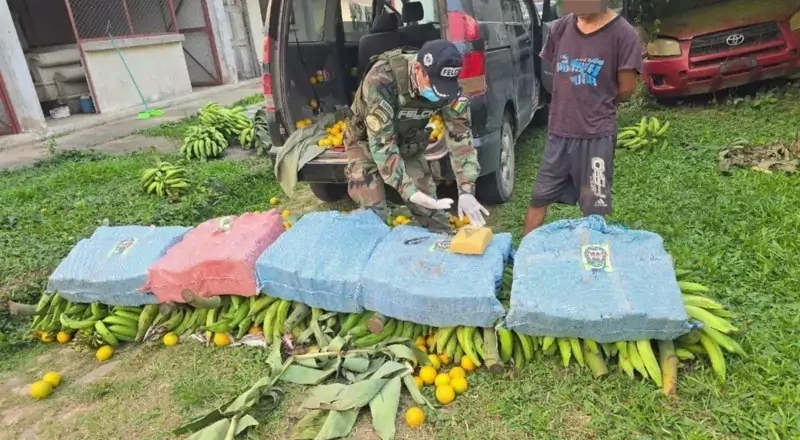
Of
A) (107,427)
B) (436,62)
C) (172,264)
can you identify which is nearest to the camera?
(107,427)

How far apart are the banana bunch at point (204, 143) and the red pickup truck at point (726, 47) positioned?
19.7ft

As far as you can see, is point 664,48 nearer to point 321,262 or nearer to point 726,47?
point 726,47

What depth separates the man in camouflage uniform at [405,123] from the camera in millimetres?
3053

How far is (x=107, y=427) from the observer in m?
2.79

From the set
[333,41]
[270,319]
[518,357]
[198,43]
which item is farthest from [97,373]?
[198,43]

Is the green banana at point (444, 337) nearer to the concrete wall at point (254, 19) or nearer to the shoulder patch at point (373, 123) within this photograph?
the shoulder patch at point (373, 123)

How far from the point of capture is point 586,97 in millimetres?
3336

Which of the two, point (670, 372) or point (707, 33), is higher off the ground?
point (707, 33)

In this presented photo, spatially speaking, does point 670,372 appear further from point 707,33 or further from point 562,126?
point 707,33

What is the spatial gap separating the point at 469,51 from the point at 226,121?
5.18 meters

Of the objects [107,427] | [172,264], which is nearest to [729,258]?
[172,264]

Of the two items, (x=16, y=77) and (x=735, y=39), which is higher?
(x=16, y=77)

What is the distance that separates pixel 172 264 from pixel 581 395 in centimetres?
239

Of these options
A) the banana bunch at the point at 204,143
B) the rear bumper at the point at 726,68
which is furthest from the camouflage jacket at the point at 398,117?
the rear bumper at the point at 726,68
